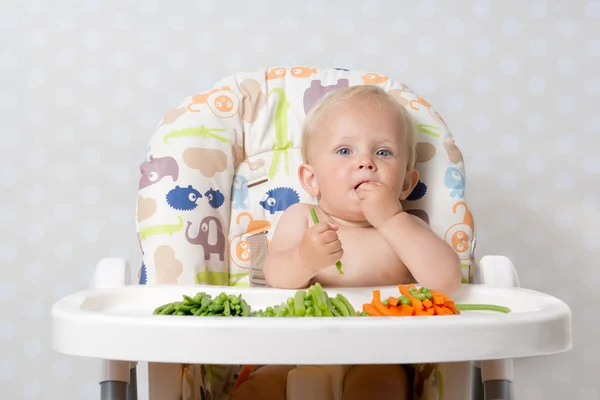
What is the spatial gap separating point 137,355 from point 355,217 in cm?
51

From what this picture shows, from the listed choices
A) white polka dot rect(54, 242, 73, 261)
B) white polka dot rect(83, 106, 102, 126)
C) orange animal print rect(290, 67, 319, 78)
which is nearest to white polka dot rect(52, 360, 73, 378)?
white polka dot rect(54, 242, 73, 261)

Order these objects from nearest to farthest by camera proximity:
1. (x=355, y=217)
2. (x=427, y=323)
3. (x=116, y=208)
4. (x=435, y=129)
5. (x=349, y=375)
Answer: (x=427, y=323)
(x=349, y=375)
(x=355, y=217)
(x=435, y=129)
(x=116, y=208)

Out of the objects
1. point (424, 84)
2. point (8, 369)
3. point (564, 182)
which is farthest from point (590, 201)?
point (8, 369)

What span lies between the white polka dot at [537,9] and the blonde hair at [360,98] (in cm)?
75

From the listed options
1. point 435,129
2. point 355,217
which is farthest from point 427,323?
point 435,129

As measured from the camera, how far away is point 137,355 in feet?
2.24

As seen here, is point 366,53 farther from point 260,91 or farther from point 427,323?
point 427,323

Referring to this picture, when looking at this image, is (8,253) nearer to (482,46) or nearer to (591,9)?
(482,46)

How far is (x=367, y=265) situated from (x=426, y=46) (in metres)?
0.85

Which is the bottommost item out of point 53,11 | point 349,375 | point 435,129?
point 349,375

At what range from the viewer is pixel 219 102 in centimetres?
125

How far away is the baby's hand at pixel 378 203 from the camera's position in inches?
41.6

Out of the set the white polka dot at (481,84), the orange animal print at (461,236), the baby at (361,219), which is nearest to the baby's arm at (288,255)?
the baby at (361,219)

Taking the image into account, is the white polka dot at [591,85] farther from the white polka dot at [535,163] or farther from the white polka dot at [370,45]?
the white polka dot at [370,45]
